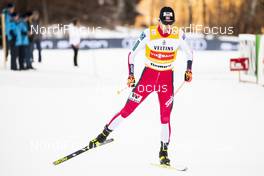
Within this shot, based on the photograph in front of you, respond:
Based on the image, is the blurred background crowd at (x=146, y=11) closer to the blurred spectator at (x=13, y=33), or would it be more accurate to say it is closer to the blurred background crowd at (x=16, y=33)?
the blurred background crowd at (x=16, y=33)

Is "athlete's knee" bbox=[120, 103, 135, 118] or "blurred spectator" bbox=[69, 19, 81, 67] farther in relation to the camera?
"blurred spectator" bbox=[69, 19, 81, 67]

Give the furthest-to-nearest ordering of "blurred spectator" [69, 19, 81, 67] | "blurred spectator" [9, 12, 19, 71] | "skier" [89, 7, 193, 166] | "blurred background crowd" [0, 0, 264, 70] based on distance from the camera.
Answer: "blurred spectator" [69, 19, 81, 67] < "blurred background crowd" [0, 0, 264, 70] < "blurred spectator" [9, 12, 19, 71] < "skier" [89, 7, 193, 166]

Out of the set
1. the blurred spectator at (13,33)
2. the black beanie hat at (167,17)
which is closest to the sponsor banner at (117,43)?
the blurred spectator at (13,33)

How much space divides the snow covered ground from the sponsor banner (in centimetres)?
1220

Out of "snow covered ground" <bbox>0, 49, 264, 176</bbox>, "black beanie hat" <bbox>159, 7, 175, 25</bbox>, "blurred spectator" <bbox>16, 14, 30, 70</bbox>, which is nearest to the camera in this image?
"black beanie hat" <bbox>159, 7, 175, 25</bbox>

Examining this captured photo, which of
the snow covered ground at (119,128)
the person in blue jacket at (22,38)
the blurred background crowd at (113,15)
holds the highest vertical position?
the blurred background crowd at (113,15)

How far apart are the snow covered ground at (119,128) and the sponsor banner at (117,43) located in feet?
40.0

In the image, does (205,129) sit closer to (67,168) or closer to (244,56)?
(67,168)

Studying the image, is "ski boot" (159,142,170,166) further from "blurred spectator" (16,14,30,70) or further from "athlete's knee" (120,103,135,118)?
"blurred spectator" (16,14,30,70)

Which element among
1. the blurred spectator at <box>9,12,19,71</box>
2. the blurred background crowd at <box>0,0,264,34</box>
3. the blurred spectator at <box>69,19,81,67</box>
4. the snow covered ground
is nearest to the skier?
the snow covered ground

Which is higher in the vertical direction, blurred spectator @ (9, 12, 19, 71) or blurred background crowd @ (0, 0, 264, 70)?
blurred background crowd @ (0, 0, 264, 70)

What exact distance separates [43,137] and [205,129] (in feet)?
8.73

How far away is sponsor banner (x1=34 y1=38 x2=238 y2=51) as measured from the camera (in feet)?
86.0

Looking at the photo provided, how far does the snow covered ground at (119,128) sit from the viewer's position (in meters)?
5.93
